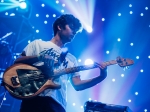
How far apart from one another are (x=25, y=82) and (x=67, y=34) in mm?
752

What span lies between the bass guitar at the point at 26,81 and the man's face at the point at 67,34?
17.0 inches

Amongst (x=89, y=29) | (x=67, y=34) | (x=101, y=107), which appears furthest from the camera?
(x=89, y=29)

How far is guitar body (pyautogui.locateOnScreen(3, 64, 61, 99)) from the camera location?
2.03 m

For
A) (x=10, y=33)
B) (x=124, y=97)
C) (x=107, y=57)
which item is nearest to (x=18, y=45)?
(x=10, y=33)

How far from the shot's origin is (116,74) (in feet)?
18.4

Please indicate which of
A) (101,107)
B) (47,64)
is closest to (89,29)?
(101,107)

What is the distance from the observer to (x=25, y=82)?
2.12 metres

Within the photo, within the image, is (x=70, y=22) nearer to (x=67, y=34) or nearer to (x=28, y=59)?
(x=67, y=34)

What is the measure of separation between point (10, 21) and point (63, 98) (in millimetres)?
4495

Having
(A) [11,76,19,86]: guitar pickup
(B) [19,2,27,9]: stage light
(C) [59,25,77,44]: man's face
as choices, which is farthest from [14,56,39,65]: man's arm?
(B) [19,2,27,9]: stage light

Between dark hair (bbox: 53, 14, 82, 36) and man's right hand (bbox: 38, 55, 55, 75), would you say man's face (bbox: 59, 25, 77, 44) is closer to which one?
dark hair (bbox: 53, 14, 82, 36)

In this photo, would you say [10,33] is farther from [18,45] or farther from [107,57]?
[107,57]

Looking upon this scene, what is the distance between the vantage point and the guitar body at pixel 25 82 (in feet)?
6.65

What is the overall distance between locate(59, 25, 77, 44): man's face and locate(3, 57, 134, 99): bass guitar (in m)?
0.43
